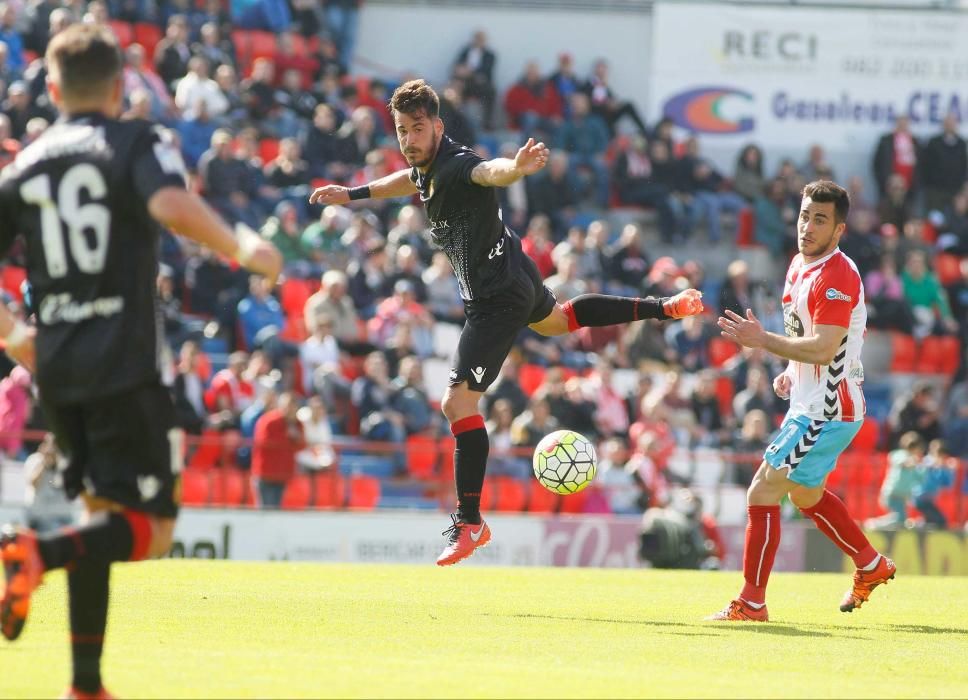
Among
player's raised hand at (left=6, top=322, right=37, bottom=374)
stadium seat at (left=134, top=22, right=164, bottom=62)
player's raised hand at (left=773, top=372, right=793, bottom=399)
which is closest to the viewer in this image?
player's raised hand at (left=6, top=322, right=37, bottom=374)

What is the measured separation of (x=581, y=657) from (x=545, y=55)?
897 inches

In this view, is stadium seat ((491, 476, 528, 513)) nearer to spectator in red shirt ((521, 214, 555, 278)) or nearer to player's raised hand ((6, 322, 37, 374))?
spectator in red shirt ((521, 214, 555, 278))

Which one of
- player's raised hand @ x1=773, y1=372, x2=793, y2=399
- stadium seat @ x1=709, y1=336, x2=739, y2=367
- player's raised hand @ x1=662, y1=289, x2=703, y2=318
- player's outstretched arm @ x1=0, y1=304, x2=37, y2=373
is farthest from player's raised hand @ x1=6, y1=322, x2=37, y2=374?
stadium seat @ x1=709, y1=336, x2=739, y2=367

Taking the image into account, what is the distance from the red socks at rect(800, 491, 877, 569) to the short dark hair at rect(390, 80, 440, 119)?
11.1ft

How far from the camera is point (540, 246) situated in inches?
873

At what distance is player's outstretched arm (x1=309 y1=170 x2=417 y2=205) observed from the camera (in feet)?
34.2

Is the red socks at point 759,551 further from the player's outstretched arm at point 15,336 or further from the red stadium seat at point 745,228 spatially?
the red stadium seat at point 745,228

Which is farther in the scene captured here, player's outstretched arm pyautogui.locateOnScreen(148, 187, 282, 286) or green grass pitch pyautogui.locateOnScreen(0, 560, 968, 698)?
green grass pitch pyautogui.locateOnScreen(0, 560, 968, 698)

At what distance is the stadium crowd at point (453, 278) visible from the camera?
60.3 ft

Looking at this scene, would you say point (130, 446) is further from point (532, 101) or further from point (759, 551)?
point (532, 101)

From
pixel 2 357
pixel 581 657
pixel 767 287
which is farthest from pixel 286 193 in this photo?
pixel 581 657

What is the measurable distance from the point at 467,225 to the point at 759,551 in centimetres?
270

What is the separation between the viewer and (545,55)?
29.0 m

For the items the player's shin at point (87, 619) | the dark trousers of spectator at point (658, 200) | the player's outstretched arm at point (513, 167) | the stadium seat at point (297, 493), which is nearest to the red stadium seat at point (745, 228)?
the dark trousers of spectator at point (658, 200)
